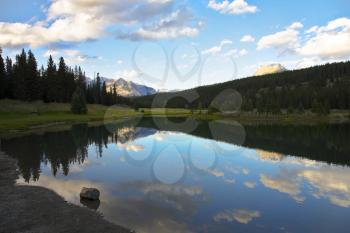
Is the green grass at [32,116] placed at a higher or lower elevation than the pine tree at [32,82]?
lower

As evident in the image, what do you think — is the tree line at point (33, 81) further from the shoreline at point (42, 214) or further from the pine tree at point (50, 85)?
the shoreline at point (42, 214)

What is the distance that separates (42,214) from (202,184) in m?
15.2

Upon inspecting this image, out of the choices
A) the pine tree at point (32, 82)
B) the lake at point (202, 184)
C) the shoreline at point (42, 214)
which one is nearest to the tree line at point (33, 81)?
the pine tree at point (32, 82)

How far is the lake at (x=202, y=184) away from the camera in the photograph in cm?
2158

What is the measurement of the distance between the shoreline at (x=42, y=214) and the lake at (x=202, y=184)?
1.25 meters

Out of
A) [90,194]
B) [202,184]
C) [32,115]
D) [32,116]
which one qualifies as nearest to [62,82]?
[32,115]

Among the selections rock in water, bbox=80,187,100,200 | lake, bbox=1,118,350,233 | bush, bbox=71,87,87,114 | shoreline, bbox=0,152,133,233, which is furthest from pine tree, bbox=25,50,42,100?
rock in water, bbox=80,187,100,200

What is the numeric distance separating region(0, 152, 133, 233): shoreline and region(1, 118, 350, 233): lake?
4.11ft

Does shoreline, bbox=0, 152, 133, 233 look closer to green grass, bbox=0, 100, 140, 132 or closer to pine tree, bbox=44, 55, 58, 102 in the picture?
green grass, bbox=0, 100, 140, 132

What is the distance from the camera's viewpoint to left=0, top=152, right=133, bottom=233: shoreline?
18.8 meters

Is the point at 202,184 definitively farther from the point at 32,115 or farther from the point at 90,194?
the point at 32,115

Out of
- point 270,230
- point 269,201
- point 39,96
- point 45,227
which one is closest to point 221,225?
point 270,230

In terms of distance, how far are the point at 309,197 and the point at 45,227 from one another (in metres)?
20.6

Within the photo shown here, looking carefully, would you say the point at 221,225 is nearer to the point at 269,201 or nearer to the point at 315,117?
the point at 269,201
